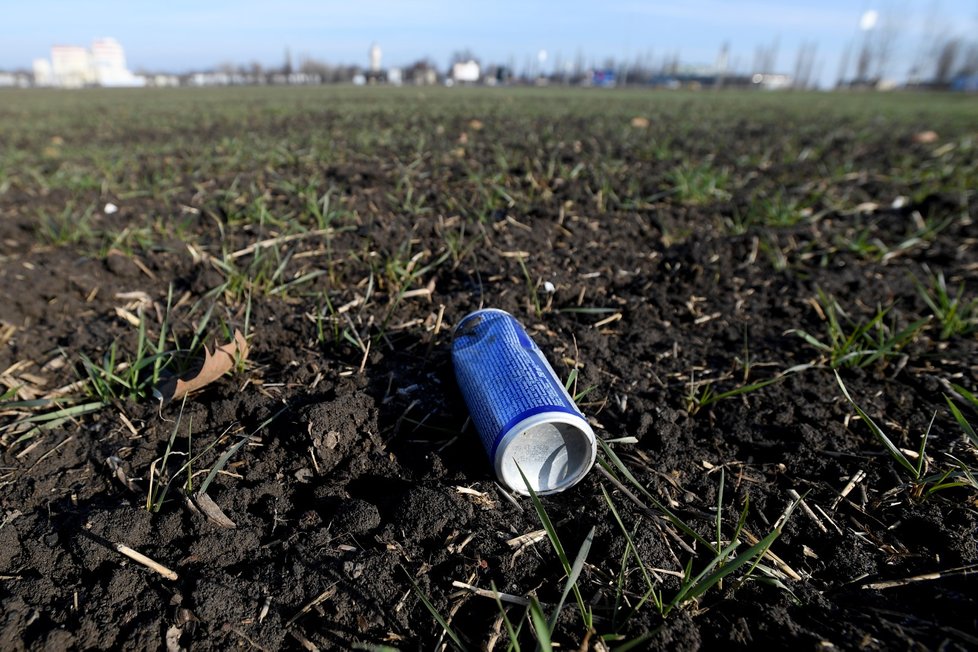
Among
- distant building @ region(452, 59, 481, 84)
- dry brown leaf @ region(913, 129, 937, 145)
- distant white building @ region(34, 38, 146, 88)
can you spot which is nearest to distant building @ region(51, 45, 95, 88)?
distant white building @ region(34, 38, 146, 88)

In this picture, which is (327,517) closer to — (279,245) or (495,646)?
(495,646)

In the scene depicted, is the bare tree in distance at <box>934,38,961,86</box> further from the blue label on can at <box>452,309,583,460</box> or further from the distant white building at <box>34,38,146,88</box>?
the distant white building at <box>34,38,146,88</box>

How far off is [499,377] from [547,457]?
26 centimetres

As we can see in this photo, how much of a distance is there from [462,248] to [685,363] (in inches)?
52.2

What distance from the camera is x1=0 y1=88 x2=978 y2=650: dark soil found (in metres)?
1.19

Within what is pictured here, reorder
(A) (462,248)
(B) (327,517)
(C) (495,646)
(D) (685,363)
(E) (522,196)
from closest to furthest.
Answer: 1. (C) (495,646)
2. (B) (327,517)
3. (D) (685,363)
4. (A) (462,248)
5. (E) (522,196)

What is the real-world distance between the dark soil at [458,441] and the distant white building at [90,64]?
102712mm

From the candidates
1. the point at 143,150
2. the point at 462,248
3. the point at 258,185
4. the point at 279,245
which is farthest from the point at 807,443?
the point at 143,150

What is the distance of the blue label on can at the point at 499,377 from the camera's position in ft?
4.73

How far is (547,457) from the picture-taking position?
1494 mm

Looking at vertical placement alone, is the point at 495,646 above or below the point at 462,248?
below

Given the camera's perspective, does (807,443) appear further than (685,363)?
No

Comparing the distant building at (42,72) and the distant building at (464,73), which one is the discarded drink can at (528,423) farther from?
the distant building at (42,72)

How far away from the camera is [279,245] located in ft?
9.69
